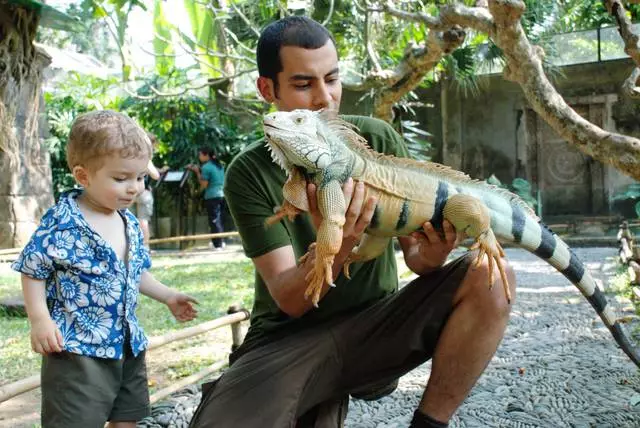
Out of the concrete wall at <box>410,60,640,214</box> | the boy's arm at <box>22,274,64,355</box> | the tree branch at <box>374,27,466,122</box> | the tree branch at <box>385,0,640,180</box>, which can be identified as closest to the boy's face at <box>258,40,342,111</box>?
the boy's arm at <box>22,274,64,355</box>

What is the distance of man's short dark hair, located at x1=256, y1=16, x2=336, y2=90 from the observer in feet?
7.21

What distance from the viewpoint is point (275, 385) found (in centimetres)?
214

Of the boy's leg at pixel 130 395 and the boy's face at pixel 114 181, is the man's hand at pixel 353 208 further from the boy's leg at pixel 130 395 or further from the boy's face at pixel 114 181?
the boy's leg at pixel 130 395

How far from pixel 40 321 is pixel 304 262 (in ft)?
2.94

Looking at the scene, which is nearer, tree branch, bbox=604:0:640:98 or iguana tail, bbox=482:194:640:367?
iguana tail, bbox=482:194:640:367

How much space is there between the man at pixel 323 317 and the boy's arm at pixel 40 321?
54cm

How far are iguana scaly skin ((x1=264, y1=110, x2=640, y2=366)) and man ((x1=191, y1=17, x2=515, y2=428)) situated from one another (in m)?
0.09

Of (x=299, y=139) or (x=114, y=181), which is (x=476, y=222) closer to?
(x=299, y=139)

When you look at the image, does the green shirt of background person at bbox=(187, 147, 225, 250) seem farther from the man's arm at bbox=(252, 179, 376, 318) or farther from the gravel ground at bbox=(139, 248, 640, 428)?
the man's arm at bbox=(252, 179, 376, 318)

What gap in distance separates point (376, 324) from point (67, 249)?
1.11m

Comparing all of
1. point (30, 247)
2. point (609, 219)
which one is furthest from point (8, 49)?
point (609, 219)

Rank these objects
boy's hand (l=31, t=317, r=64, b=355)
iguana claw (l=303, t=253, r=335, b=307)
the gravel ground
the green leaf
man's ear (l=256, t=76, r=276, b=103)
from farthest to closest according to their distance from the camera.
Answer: the green leaf, the gravel ground, man's ear (l=256, t=76, r=276, b=103), boy's hand (l=31, t=317, r=64, b=355), iguana claw (l=303, t=253, r=335, b=307)

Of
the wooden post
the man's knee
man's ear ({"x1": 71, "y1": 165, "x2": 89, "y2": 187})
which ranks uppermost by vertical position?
man's ear ({"x1": 71, "y1": 165, "x2": 89, "y2": 187})

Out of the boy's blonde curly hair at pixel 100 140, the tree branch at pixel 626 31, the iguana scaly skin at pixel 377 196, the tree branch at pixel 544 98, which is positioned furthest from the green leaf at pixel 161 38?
the iguana scaly skin at pixel 377 196
